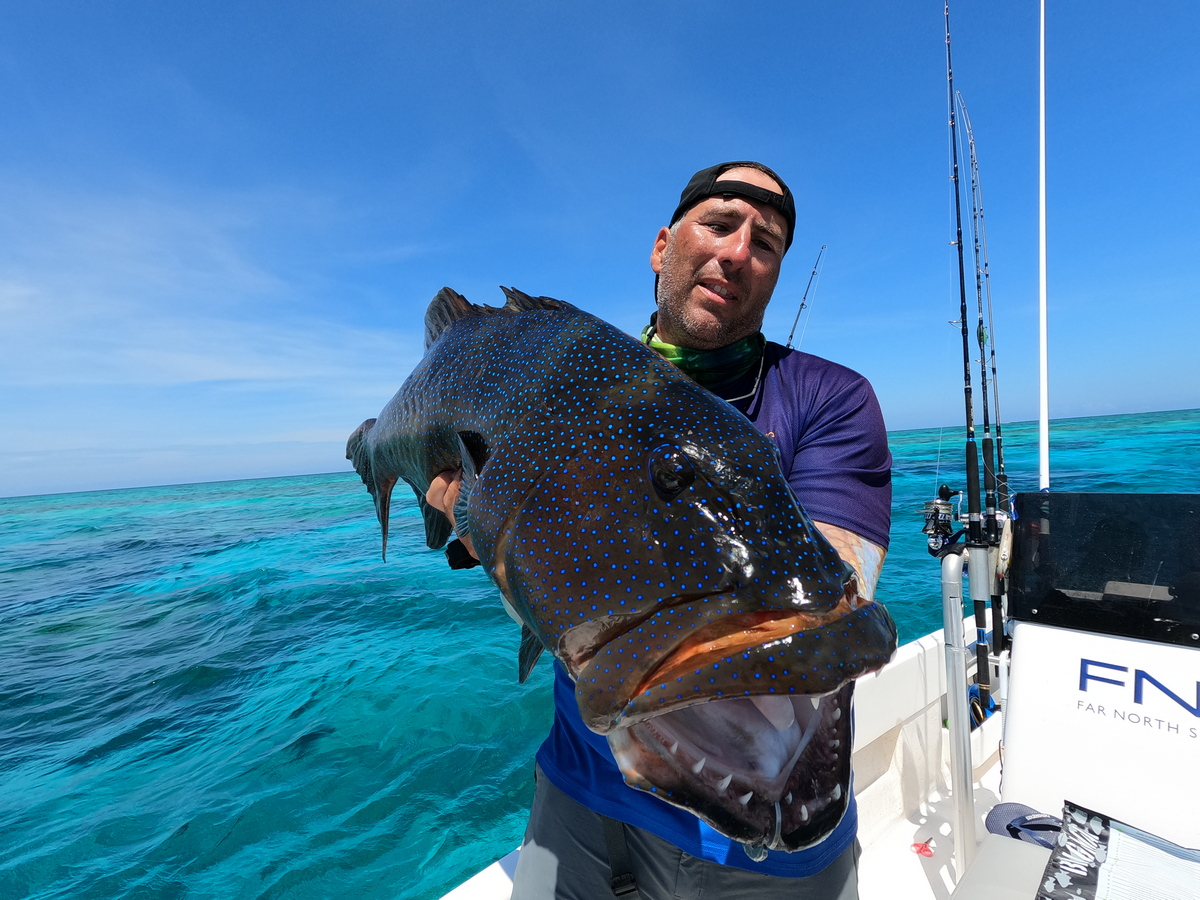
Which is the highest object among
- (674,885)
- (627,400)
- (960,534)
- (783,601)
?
(627,400)

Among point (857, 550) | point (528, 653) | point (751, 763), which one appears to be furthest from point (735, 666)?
point (857, 550)

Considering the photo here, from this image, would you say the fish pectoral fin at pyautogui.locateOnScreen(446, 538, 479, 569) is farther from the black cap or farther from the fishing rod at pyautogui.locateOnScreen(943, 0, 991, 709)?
the fishing rod at pyautogui.locateOnScreen(943, 0, 991, 709)

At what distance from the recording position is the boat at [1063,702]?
8.65 feet

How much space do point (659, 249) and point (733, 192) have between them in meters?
0.48

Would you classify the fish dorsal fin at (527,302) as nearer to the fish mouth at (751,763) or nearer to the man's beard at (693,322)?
the man's beard at (693,322)

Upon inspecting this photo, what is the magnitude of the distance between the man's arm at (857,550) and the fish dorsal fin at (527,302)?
1.16 meters

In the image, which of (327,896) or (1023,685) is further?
(327,896)

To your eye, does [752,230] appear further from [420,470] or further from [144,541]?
[144,541]

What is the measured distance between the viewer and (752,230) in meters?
2.28

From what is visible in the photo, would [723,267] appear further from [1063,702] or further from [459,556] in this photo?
[1063,702]

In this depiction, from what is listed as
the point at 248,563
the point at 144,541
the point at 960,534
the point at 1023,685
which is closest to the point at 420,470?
the point at 1023,685

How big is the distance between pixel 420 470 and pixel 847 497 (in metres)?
1.67

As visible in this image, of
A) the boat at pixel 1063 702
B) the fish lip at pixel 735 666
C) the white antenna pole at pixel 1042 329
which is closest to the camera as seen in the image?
the fish lip at pixel 735 666

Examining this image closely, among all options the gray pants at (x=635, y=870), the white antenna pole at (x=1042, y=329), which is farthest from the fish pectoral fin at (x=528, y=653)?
the white antenna pole at (x=1042, y=329)
